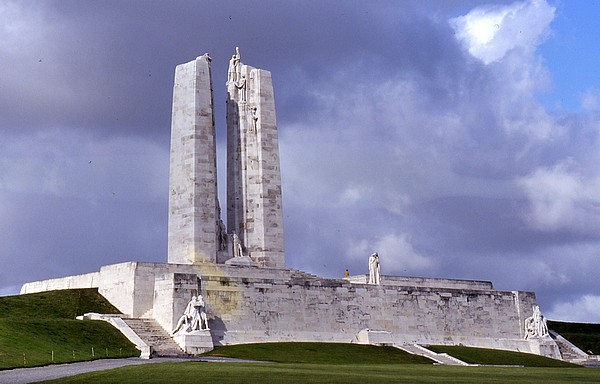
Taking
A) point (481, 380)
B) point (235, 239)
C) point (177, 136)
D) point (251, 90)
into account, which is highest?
point (251, 90)

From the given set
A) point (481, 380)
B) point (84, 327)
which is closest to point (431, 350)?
point (84, 327)

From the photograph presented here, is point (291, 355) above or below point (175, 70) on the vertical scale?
below

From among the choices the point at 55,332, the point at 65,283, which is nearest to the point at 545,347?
the point at 65,283

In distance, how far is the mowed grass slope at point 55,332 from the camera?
1437 inches

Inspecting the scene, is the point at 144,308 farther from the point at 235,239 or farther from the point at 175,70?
the point at 175,70

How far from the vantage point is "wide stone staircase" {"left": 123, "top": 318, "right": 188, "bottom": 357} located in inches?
1670

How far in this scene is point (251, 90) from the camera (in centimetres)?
5909

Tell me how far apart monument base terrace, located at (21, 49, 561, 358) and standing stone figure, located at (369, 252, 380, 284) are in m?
0.13

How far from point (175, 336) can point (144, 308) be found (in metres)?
4.68

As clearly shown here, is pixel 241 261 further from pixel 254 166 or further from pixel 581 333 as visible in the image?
pixel 581 333

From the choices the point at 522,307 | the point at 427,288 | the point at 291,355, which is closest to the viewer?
the point at 291,355

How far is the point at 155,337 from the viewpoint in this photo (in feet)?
146

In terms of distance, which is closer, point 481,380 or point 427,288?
point 481,380

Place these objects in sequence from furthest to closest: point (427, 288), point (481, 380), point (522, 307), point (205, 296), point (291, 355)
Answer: point (522, 307)
point (427, 288)
point (205, 296)
point (291, 355)
point (481, 380)
